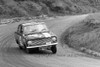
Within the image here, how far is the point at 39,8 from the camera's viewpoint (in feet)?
172

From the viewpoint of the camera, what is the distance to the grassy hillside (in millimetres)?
47438

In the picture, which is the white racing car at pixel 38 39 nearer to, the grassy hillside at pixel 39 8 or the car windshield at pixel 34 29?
the car windshield at pixel 34 29

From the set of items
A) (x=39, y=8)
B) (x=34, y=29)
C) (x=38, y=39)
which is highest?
(x=34, y=29)

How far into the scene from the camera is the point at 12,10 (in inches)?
1875

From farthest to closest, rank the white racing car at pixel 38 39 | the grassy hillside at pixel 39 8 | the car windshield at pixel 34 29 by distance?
the grassy hillside at pixel 39 8 → the car windshield at pixel 34 29 → the white racing car at pixel 38 39

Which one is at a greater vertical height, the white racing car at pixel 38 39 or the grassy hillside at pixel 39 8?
the white racing car at pixel 38 39

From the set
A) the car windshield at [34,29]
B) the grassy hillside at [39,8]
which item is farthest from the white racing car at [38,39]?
the grassy hillside at [39,8]

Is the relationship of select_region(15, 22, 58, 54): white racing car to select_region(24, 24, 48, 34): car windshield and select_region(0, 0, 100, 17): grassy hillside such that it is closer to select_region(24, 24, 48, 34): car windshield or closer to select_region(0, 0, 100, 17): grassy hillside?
select_region(24, 24, 48, 34): car windshield

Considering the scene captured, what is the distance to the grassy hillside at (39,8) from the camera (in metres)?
47.4

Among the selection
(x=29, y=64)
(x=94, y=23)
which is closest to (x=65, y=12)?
(x=94, y=23)

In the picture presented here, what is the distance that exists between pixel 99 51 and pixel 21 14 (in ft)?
106

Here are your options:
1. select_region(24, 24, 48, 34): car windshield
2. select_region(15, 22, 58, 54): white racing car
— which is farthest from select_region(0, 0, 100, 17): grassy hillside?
select_region(15, 22, 58, 54): white racing car

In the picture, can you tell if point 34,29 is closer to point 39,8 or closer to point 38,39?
point 38,39

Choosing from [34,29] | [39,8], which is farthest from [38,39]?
[39,8]
